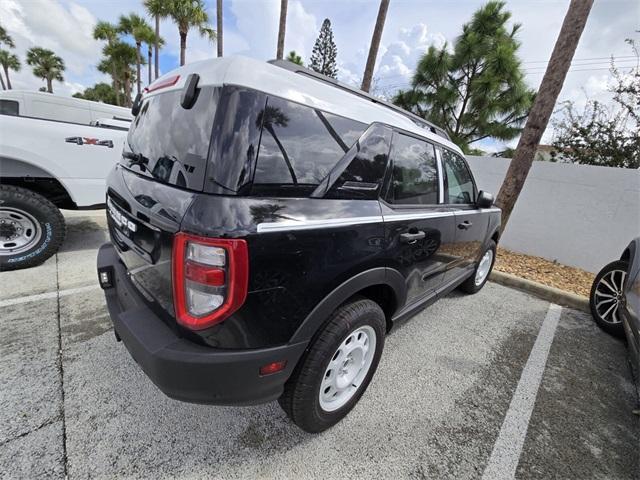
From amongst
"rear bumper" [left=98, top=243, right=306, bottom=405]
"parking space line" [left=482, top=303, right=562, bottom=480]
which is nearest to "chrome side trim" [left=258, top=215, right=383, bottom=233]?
"rear bumper" [left=98, top=243, right=306, bottom=405]

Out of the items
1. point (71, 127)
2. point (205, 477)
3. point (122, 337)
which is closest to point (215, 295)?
point (122, 337)

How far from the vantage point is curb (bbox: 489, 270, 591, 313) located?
13.5 feet

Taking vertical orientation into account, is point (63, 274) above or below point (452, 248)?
below

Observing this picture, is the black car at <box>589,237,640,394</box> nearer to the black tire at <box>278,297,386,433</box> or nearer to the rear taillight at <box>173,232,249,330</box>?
the black tire at <box>278,297,386,433</box>

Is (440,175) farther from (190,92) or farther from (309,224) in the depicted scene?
(190,92)

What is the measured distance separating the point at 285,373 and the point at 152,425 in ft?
3.15

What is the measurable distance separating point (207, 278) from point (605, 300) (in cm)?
454

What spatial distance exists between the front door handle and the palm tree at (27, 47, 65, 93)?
5766 centimetres

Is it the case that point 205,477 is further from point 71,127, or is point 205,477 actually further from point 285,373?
point 71,127

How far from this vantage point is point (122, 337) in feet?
5.23

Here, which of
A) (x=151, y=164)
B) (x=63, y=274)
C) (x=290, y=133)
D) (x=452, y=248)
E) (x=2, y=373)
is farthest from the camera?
(x=63, y=274)

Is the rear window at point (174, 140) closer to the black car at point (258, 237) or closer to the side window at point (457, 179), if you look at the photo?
the black car at point (258, 237)

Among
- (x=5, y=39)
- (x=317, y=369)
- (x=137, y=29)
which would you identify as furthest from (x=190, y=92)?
(x=5, y=39)

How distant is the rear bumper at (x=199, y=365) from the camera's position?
1.31 metres
